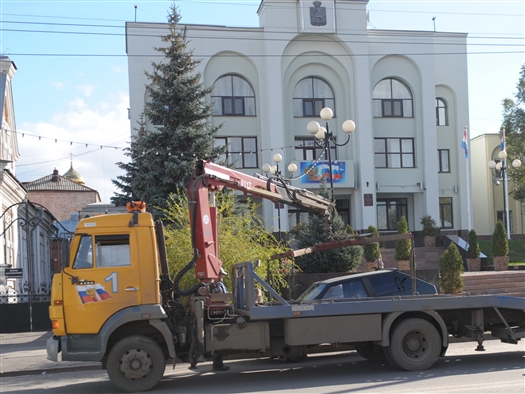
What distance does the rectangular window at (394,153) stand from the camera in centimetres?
3988

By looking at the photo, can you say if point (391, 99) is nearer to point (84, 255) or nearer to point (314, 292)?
point (314, 292)

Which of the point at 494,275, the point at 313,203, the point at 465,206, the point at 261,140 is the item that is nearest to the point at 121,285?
the point at 313,203

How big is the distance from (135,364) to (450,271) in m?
12.8

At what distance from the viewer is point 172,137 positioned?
22859 millimetres

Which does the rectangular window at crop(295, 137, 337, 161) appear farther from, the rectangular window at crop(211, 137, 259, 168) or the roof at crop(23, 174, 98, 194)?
the roof at crop(23, 174, 98, 194)

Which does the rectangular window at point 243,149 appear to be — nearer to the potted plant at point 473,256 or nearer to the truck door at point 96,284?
the potted plant at point 473,256

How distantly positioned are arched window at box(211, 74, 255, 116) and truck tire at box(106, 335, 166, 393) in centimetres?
2792

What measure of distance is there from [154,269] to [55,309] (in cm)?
174

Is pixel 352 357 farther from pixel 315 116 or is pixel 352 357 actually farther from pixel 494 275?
pixel 315 116

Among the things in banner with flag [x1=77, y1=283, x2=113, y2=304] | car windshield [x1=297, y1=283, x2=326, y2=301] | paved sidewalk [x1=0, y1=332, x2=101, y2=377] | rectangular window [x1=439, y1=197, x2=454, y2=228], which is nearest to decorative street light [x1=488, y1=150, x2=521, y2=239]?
rectangular window [x1=439, y1=197, x2=454, y2=228]

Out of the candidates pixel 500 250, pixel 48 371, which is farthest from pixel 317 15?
pixel 48 371

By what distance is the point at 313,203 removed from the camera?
46.0ft

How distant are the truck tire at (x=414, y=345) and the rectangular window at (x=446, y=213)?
31093 mm

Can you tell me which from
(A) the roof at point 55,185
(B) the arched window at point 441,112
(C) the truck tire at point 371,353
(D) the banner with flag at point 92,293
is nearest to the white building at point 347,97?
(B) the arched window at point 441,112
